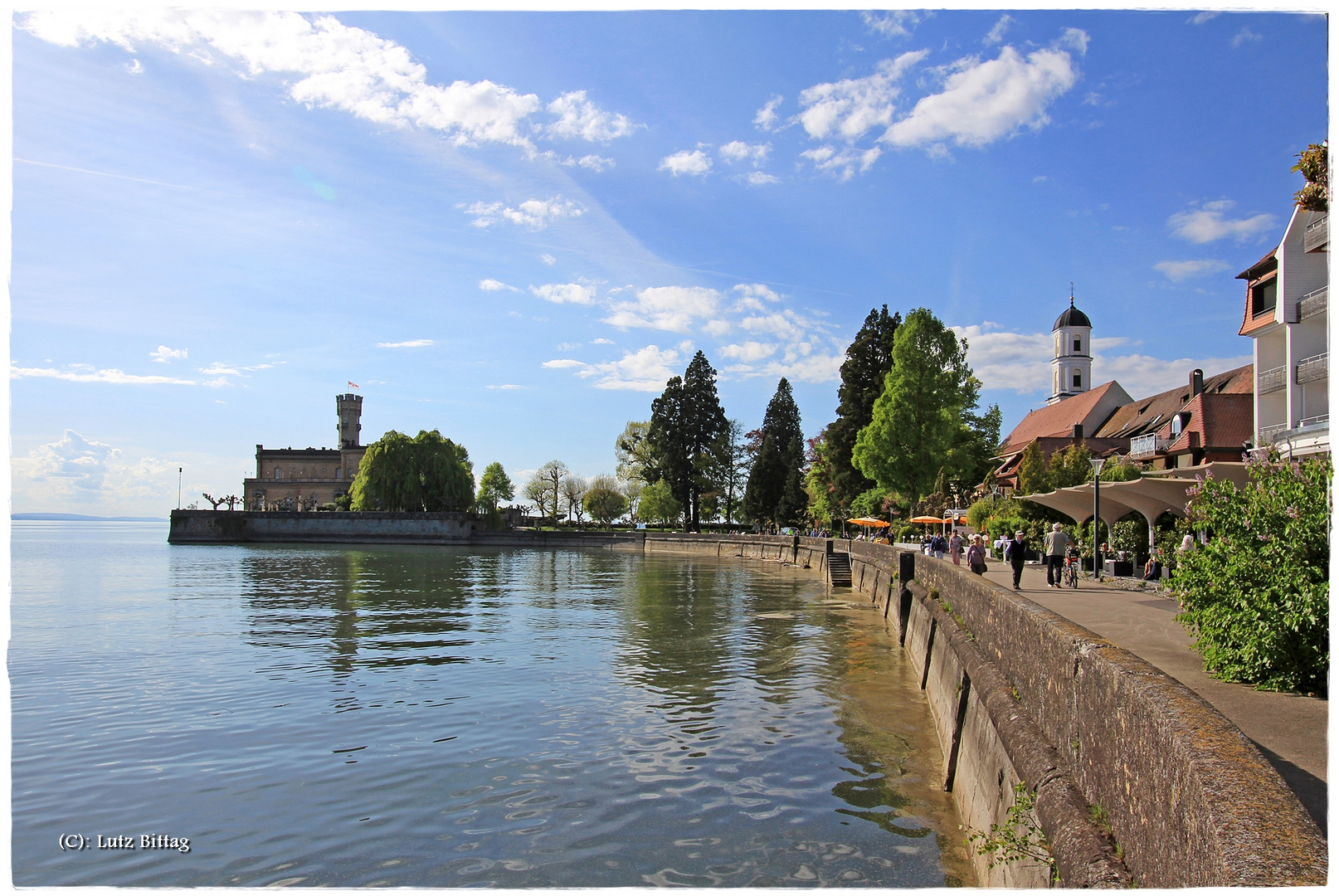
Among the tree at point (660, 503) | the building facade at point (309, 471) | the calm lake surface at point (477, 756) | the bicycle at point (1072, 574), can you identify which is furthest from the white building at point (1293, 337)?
the building facade at point (309, 471)

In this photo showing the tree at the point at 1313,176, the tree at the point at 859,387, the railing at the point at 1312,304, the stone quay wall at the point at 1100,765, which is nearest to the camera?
the stone quay wall at the point at 1100,765

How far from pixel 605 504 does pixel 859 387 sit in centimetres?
4816

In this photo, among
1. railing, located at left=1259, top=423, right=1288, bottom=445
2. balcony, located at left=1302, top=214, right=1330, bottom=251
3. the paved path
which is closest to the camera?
the paved path

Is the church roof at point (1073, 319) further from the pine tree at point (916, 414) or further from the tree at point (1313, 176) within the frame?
the tree at point (1313, 176)

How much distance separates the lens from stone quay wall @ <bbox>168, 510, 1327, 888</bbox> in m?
3.17

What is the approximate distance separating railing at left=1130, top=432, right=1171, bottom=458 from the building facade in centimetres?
10896

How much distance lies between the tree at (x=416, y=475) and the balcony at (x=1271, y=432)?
76.1 metres

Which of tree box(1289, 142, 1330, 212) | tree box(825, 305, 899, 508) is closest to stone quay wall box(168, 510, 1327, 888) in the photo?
tree box(1289, 142, 1330, 212)

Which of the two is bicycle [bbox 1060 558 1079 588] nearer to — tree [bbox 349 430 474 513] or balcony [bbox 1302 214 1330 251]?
balcony [bbox 1302 214 1330 251]

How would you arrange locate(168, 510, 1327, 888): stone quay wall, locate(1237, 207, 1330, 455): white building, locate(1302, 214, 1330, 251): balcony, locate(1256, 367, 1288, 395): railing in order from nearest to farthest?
locate(168, 510, 1327, 888): stone quay wall
locate(1302, 214, 1330, 251): balcony
locate(1237, 207, 1330, 455): white building
locate(1256, 367, 1288, 395): railing

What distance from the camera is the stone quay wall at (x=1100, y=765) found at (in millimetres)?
3166

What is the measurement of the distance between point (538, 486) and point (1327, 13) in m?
111

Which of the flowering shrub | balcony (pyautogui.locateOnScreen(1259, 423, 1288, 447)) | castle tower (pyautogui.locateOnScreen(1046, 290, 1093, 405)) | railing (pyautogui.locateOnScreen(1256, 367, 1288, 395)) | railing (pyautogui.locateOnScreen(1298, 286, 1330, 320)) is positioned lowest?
the flowering shrub

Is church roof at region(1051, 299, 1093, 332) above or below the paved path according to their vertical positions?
A: above
